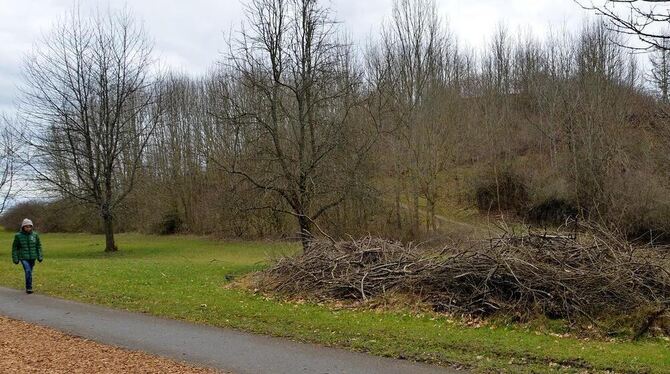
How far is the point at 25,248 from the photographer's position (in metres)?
13.8

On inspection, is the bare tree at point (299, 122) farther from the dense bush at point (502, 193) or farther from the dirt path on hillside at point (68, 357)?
the dense bush at point (502, 193)

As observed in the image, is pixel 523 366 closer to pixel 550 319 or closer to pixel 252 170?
pixel 550 319

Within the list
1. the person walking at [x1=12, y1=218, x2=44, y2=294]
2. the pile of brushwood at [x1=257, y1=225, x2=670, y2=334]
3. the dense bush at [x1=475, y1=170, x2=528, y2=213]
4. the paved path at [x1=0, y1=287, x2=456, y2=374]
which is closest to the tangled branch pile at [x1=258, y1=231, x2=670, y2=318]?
the pile of brushwood at [x1=257, y1=225, x2=670, y2=334]

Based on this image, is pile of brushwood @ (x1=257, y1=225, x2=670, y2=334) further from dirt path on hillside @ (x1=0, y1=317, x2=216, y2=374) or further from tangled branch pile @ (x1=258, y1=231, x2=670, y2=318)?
dirt path on hillside @ (x1=0, y1=317, x2=216, y2=374)

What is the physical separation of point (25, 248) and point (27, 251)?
0.09 meters

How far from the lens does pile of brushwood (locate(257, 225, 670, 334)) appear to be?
9.92 m

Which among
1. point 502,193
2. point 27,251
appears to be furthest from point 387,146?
point 27,251

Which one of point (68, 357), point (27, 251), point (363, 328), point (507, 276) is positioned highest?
point (27, 251)

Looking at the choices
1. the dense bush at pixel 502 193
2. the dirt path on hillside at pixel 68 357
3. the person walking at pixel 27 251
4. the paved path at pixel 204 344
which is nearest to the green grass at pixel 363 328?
the paved path at pixel 204 344

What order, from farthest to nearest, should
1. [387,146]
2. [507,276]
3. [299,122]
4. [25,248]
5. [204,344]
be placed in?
[387,146] → [299,122] → [25,248] → [507,276] → [204,344]

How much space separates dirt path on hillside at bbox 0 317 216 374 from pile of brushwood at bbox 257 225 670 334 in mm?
5208

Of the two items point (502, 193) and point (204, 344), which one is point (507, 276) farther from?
point (502, 193)

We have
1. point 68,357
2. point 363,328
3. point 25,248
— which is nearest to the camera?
point 68,357

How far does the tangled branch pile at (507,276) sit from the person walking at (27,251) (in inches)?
219
